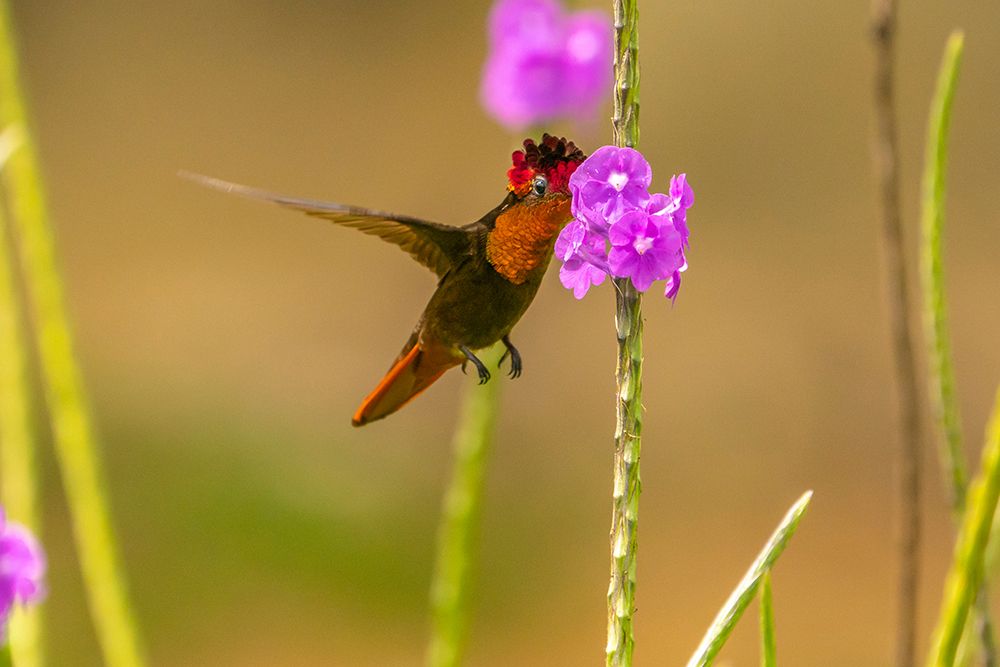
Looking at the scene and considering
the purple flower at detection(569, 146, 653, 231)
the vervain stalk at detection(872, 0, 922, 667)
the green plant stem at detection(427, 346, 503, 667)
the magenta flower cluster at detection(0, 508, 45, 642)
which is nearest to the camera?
the purple flower at detection(569, 146, 653, 231)

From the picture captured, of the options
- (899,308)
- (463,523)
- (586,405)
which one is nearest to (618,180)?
(899,308)

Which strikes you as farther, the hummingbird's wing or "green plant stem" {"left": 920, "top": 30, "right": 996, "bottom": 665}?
"green plant stem" {"left": 920, "top": 30, "right": 996, "bottom": 665}

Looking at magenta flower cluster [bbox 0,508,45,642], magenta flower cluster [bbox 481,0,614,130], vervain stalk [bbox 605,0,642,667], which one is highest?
magenta flower cluster [bbox 481,0,614,130]

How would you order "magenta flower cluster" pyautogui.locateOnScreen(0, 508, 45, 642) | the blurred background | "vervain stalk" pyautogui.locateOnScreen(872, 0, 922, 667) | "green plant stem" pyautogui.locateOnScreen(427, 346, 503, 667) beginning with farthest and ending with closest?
the blurred background < "green plant stem" pyautogui.locateOnScreen(427, 346, 503, 667) < "vervain stalk" pyautogui.locateOnScreen(872, 0, 922, 667) < "magenta flower cluster" pyautogui.locateOnScreen(0, 508, 45, 642)

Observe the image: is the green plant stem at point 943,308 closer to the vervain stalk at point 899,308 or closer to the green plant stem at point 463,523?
the vervain stalk at point 899,308

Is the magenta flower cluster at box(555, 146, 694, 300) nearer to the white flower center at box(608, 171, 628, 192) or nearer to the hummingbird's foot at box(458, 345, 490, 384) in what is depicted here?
the white flower center at box(608, 171, 628, 192)

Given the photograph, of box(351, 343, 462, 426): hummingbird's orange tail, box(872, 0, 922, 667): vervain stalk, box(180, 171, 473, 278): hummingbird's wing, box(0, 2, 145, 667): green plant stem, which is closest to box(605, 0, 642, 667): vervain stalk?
box(180, 171, 473, 278): hummingbird's wing

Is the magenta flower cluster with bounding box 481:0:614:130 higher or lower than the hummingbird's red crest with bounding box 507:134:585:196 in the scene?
higher
